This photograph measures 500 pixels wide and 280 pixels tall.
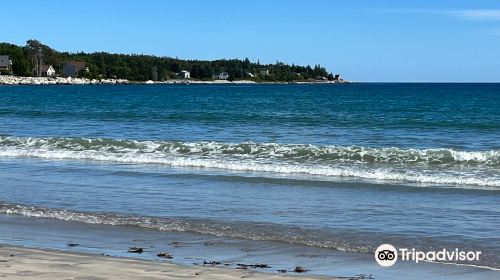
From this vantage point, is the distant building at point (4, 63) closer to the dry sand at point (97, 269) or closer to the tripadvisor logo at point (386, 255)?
the dry sand at point (97, 269)

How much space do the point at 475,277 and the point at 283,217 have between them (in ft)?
14.9

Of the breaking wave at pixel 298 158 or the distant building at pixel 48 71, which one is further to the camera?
the distant building at pixel 48 71

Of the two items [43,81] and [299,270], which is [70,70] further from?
[299,270]

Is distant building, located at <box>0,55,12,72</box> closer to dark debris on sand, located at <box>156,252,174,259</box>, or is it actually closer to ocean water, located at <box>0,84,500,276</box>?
ocean water, located at <box>0,84,500,276</box>

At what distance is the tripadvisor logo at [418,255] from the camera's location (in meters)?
9.51

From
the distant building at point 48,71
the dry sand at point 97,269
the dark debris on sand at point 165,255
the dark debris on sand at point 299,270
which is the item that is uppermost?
the distant building at point 48,71

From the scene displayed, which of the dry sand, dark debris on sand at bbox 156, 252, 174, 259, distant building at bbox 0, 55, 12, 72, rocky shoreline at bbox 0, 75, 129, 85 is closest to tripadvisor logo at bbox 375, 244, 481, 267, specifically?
the dry sand

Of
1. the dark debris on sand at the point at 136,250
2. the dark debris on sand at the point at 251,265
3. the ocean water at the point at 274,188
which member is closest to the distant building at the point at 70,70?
the ocean water at the point at 274,188

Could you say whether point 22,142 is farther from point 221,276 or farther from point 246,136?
point 221,276

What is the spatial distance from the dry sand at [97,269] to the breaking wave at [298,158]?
10.2 meters

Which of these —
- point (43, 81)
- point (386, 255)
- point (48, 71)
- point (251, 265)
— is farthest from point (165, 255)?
point (48, 71)

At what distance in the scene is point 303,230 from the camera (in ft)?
37.6

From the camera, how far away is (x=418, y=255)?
9781 millimetres

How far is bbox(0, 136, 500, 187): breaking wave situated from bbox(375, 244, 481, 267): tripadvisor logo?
7664 mm
